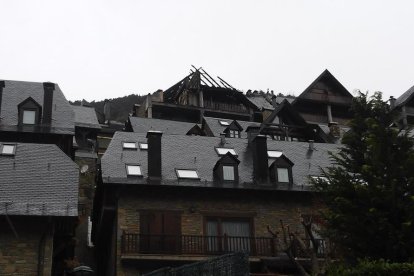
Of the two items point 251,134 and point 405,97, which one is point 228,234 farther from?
point 405,97

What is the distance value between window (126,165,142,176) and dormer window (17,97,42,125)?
36.1 ft

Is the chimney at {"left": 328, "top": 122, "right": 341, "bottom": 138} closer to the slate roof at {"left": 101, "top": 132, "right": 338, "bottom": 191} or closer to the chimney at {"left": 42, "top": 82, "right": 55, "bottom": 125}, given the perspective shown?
the slate roof at {"left": 101, "top": 132, "right": 338, "bottom": 191}

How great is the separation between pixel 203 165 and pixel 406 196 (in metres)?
12.7

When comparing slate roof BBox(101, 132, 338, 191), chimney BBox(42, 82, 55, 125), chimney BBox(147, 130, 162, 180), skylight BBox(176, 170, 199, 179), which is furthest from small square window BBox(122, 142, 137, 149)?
chimney BBox(42, 82, 55, 125)

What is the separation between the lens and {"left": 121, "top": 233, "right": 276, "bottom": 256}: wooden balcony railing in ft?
87.1

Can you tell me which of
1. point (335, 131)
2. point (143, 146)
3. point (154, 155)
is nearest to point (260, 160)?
point (154, 155)

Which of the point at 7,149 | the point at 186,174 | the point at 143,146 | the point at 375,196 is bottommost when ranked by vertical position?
the point at 375,196

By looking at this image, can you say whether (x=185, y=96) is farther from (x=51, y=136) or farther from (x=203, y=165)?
(x=203, y=165)

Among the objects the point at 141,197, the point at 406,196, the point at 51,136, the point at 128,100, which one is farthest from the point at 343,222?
the point at 128,100

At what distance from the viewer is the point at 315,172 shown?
31609 millimetres

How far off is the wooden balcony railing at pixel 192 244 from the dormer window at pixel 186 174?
9.00 feet

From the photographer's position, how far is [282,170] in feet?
98.9

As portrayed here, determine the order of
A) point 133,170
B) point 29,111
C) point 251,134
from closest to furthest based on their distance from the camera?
point 133,170 → point 251,134 → point 29,111

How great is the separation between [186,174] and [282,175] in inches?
173
